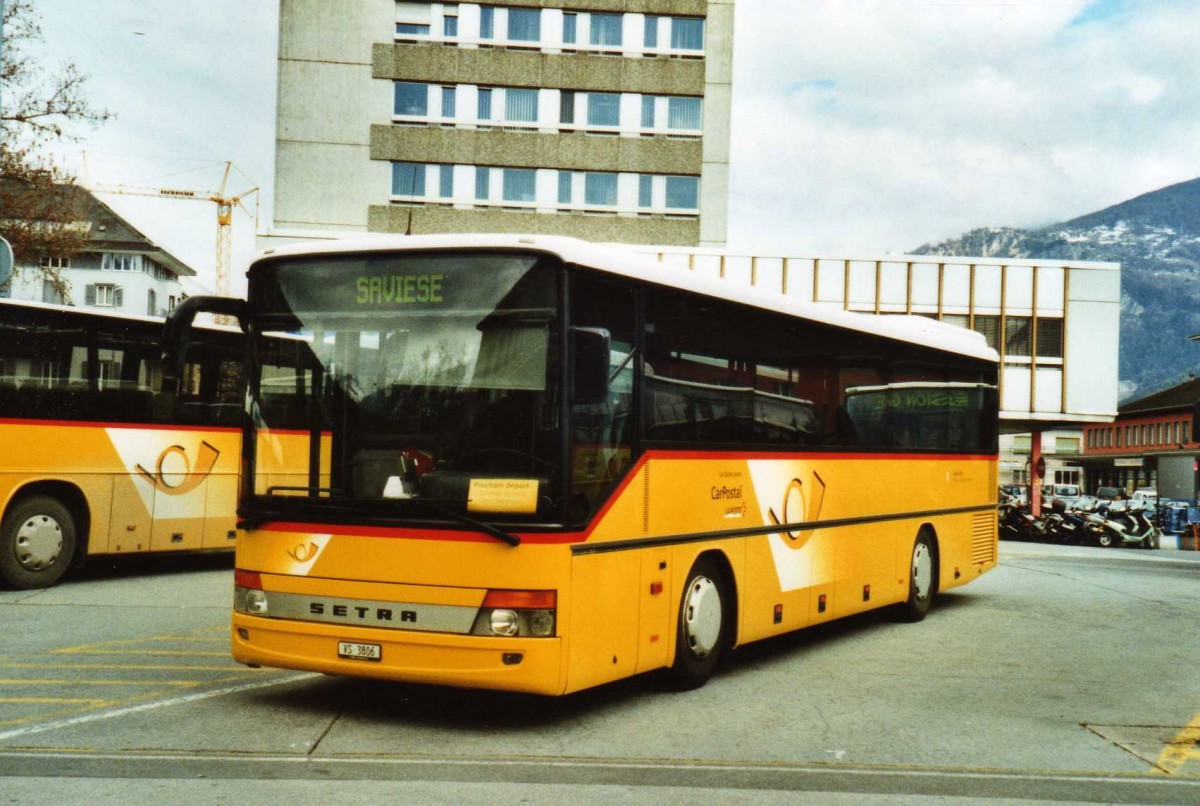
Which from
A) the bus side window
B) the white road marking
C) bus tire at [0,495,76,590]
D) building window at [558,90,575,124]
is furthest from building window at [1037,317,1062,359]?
the white road marking

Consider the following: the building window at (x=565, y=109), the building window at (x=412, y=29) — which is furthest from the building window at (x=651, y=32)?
the building window at (x=412, y=29)

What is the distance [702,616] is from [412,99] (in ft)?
144

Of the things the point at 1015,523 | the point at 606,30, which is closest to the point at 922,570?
the point at 1015,523

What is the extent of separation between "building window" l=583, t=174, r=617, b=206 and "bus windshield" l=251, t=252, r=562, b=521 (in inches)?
1677

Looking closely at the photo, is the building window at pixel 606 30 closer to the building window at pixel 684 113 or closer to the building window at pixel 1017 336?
the building window at pixel 684 113

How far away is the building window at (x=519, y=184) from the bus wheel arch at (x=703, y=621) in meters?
41.0

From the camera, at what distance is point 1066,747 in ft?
24.8

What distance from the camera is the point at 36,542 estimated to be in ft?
47.1

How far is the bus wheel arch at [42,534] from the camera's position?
14.2 metres

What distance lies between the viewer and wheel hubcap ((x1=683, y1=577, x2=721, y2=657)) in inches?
351

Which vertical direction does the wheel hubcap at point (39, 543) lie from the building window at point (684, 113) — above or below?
below

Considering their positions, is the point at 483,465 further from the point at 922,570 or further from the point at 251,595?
the point at 922,570

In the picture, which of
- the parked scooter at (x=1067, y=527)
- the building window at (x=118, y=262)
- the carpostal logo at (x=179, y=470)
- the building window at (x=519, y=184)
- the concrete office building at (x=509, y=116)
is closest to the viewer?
the carpostal logo at (x=179, y=470)

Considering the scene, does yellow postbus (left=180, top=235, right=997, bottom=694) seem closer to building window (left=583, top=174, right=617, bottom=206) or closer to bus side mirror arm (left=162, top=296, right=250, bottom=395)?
bus side mirror arm (left=162, top=296, right=250, bottom=395)
